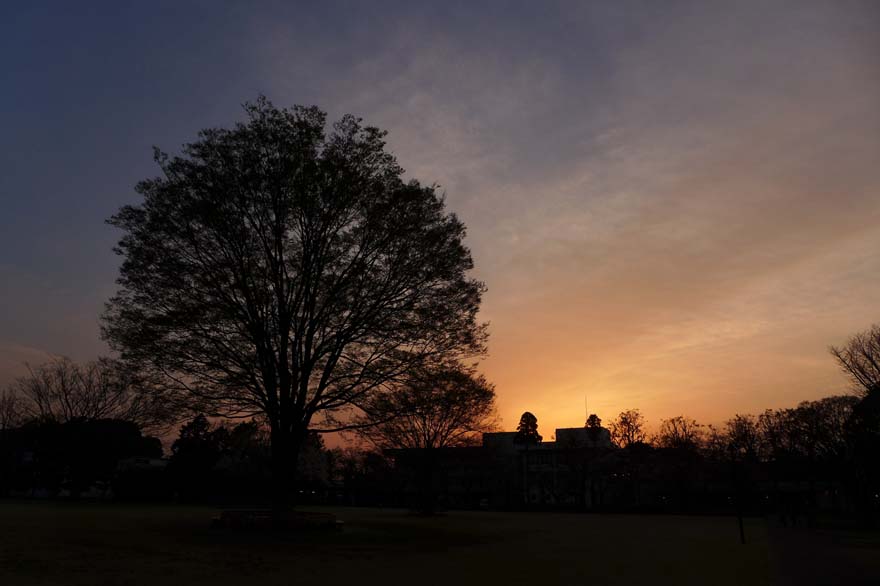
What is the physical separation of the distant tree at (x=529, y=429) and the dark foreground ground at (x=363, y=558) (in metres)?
109

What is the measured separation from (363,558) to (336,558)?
38.9 inches

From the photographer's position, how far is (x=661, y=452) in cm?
8681

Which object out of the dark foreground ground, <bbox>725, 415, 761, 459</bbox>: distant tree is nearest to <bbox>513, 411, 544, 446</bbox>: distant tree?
A: <bbox>725, 415, 761, 459</bbox>: distant tree

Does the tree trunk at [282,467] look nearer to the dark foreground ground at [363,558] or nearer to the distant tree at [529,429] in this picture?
the dark foreground ground at [363,558]

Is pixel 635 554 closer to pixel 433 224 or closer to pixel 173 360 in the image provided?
pixel 433 224

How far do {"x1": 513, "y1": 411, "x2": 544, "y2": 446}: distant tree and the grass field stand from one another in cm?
11058

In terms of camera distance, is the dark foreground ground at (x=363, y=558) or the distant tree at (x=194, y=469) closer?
the dark foreground ground at (x=363, y=558)

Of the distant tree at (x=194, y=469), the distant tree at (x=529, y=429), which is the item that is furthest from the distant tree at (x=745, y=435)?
the distant tree at (x=194, y=469)

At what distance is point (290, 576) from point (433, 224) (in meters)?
18.5

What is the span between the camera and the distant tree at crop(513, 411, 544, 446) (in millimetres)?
139837

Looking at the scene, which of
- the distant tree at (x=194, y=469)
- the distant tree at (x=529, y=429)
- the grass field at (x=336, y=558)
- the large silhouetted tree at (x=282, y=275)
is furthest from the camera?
the distant tree at (x=529, y=429)

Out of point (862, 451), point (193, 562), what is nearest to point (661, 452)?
point (862, 451)

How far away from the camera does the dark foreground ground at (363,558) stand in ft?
51.0

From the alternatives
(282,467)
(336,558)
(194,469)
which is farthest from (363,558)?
(194,469)
